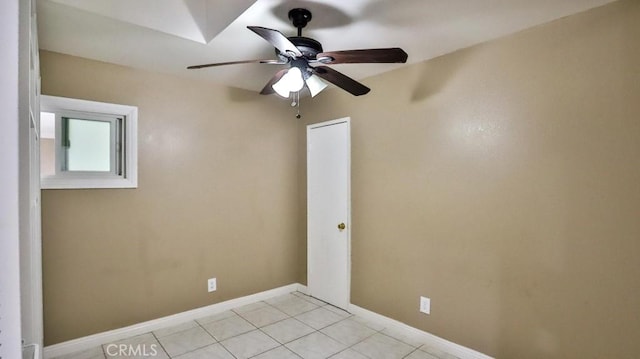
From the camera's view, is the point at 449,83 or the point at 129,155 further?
the point at 129,155

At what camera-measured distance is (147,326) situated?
111 inches

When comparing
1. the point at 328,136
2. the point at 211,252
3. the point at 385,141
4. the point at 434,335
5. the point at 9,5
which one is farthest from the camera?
the point at 328,136

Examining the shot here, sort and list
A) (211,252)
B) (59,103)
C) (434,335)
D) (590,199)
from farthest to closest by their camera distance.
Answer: (211,252), (434,335), (59,103), (590,199)

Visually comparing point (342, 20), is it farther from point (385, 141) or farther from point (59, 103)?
point (59, 103)

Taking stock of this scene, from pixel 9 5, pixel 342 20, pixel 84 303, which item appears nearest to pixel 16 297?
pixel 9 5

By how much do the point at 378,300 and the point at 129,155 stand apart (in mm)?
2620

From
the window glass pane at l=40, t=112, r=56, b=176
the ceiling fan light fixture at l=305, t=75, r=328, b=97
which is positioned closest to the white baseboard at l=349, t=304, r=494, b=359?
the ceiling fan light fixture at l=305, t=75, r=328, b=97

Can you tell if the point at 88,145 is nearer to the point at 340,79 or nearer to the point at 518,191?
the point at 340,79

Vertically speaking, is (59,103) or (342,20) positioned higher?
(342,20)

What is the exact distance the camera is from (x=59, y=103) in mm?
2420

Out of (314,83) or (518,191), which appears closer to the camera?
(518,191)

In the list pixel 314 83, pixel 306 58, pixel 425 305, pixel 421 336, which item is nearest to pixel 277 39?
pixel 306 58

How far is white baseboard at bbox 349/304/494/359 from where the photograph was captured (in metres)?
2.40

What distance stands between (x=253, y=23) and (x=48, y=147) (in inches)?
72.6
